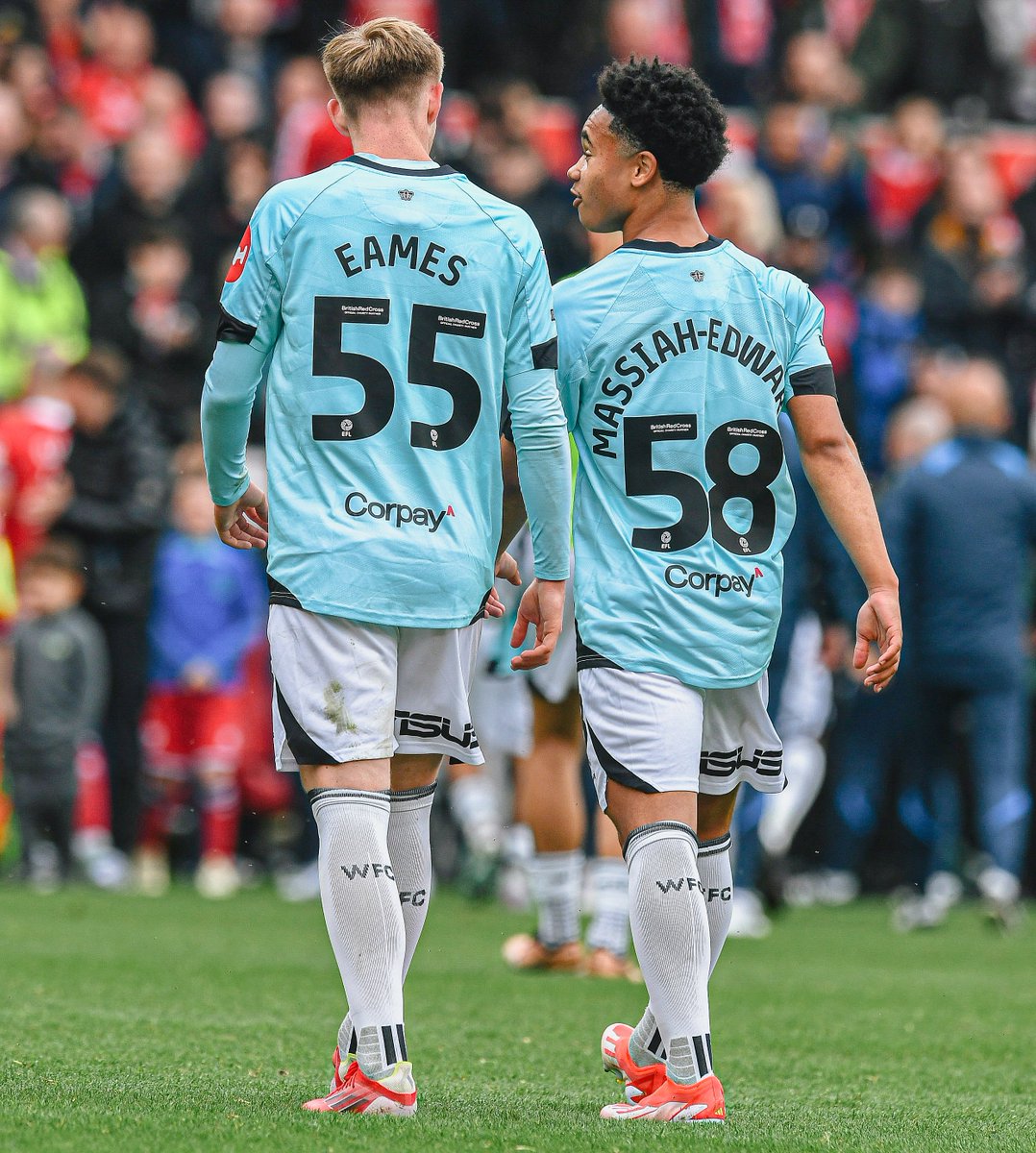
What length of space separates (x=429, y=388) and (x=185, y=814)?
26.2 feet

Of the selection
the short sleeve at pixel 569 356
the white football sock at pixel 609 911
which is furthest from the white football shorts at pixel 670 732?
the white football sock at pixel 609 911

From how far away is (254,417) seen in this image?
482 inches

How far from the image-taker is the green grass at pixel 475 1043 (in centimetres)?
401

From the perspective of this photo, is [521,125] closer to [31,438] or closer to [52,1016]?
[31,438]

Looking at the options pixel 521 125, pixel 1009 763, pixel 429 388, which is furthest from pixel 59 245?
pixel 429 388

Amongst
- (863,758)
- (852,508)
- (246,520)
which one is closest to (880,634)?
(852,508)

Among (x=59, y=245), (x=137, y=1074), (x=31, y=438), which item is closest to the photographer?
(x=137, y=1074)

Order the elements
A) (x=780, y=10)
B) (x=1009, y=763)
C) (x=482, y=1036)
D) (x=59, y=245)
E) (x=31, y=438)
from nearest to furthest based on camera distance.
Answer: (x=482, y=1036) → (x=1009, y=763) → (x=31, y=438) → (x=59, y=245) → (x=780, y=10)

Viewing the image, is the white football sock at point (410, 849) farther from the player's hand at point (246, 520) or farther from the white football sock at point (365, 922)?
the player's hand at point (246, 520)

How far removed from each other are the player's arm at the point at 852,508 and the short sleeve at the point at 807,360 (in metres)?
0.02

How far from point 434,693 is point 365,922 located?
547 mm

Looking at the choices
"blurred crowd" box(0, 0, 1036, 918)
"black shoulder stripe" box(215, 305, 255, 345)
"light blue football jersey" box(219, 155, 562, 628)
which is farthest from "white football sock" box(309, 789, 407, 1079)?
"blurred crowd" box(0, 0, 1036, 918)

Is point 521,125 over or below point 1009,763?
over

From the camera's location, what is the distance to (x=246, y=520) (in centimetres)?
459
